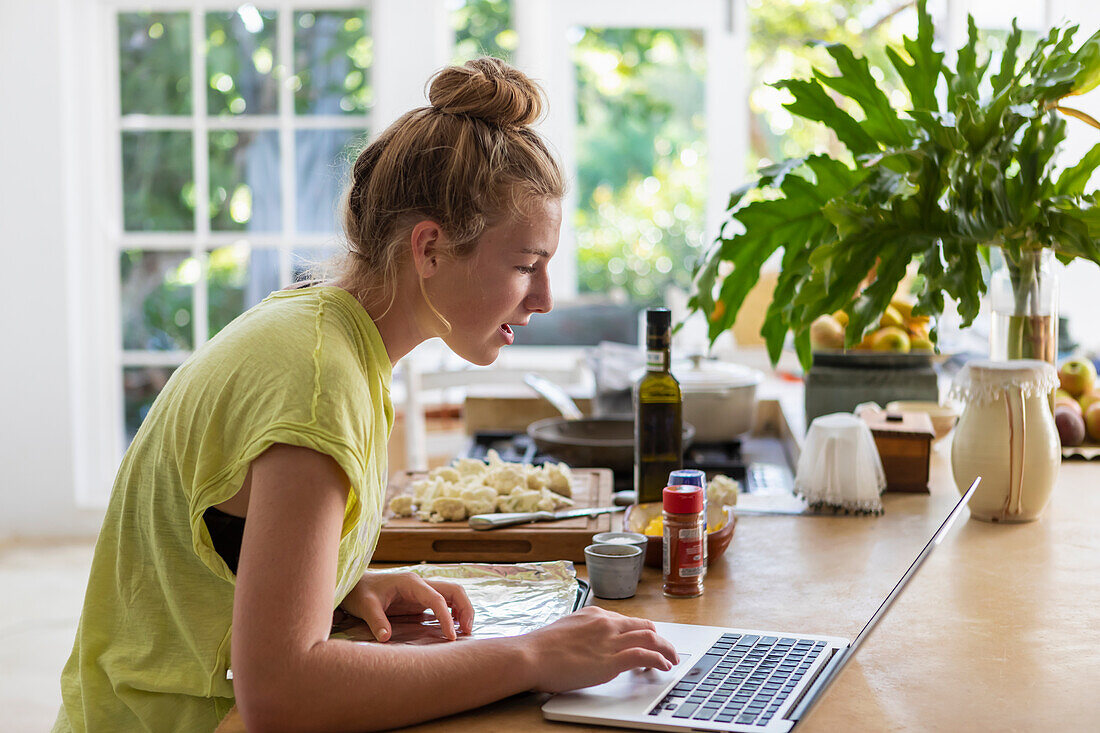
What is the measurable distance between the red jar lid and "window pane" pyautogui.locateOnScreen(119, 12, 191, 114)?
3929 mm

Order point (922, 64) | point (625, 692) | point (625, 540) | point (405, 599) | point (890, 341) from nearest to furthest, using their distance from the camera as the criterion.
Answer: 1. point (625, 692)
2. point (405, 599)
3. point (625, 540)
4. point (922, 64)
5. point (890, 341)

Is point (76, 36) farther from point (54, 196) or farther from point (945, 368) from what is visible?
point (945, 368)

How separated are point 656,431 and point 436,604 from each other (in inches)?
21.2

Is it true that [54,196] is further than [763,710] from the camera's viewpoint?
Yes

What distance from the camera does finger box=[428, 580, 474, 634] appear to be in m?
1.25

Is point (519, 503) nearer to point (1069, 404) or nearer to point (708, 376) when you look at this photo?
point (708, 376)

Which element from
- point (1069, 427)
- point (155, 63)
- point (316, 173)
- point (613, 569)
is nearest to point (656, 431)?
point (613, 569)

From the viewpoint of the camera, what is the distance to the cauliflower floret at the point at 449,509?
1.58 m

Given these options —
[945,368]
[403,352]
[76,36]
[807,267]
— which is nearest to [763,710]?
[403,352]

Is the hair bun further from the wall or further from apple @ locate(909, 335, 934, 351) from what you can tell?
the wall

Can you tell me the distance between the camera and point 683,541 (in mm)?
1362

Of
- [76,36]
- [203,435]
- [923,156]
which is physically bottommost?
[203,435]

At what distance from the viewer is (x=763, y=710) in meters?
0.99

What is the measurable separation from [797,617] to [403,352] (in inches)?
21.9
